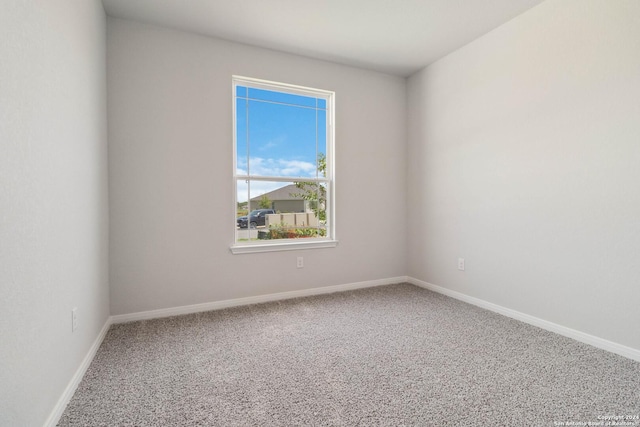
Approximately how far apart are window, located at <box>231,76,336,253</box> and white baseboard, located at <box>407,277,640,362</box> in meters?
1.43

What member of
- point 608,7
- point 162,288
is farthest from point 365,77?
point 162,288

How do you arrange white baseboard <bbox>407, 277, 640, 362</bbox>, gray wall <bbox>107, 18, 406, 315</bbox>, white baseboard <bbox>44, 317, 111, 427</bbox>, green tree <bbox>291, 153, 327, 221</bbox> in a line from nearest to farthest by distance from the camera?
white baseboard <bbox>44, 317, 111, 427</bbox>
white baseboard <bbox>407, 277, 640, 362</bbox>
gray wall <bbox>107, 18, 406, 315</bbox>
green tree <bbox>291, 153, 327, 221</bbox>

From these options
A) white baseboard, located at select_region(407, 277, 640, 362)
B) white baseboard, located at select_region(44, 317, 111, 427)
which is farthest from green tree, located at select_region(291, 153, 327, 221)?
white baseboard, located at select_region(44, 317, 111, 427)

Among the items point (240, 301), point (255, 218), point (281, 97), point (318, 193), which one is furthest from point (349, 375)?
point (281, 97)

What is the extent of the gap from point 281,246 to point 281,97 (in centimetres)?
157

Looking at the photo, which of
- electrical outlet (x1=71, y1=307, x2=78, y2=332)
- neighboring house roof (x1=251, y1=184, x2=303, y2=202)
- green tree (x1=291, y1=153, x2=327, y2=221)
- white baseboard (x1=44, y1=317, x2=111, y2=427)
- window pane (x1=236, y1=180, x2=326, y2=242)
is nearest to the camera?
white baseboard (x1=44, y1=317, x2=111, y2=427)

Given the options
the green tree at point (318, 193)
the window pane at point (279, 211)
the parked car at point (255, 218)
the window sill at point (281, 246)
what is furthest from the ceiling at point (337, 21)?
the window sill at point (281, 246)

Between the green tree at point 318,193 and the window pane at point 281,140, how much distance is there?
0.09 m

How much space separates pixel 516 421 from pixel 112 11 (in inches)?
149

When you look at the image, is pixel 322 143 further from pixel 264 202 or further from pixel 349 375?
pixel 349 375

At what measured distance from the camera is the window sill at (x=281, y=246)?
123 inches

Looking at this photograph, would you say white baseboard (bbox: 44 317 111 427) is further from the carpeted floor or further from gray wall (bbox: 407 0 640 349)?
gray wall (bbox: 407 0 640 349)

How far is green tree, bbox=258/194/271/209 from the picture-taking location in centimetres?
331

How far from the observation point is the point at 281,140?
339cm
